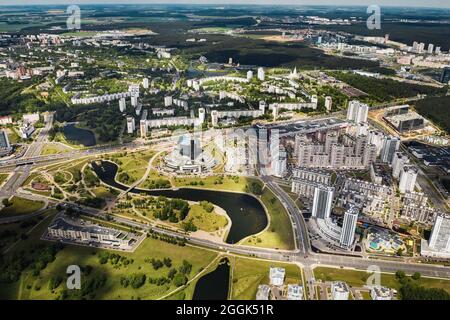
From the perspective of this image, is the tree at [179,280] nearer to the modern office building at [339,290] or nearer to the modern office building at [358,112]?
the modern office building at [339,290]

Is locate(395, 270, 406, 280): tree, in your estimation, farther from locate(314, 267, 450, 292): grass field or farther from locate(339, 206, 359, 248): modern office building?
locate(339, 206, 359, 248): modern office building

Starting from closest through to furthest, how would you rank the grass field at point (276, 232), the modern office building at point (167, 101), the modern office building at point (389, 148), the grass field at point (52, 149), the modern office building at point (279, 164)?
the grass field at point (276, 232)
the modern office building at point (279, 164)
the modern office building at point (389, 148)
the grass field at point (52, 149)
the modern office building at point (167, 101)

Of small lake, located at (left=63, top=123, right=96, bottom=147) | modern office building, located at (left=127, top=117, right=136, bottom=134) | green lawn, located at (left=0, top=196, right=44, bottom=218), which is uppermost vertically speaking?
modern office building, located at (left=127, top=117, right=136, bottom=134)

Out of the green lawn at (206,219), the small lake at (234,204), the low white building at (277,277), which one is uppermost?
the low white building at (277,277)

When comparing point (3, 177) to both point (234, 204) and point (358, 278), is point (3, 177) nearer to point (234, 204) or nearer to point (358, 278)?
point (234, 204)

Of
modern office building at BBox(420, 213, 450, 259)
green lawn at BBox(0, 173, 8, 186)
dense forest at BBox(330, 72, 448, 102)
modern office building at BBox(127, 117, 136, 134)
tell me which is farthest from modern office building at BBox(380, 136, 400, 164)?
green lawn at BBox(0, 173, 8, 186)

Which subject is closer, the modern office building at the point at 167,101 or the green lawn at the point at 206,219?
the green lawn at the point at 206,219

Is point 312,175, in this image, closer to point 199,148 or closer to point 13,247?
point 199,148

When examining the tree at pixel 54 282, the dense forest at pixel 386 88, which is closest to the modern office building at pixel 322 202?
the tree at pixel 54 282

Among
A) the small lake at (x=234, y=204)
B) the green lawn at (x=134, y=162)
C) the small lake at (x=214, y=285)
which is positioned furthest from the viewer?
the green lawn at (x=134, y=162)
